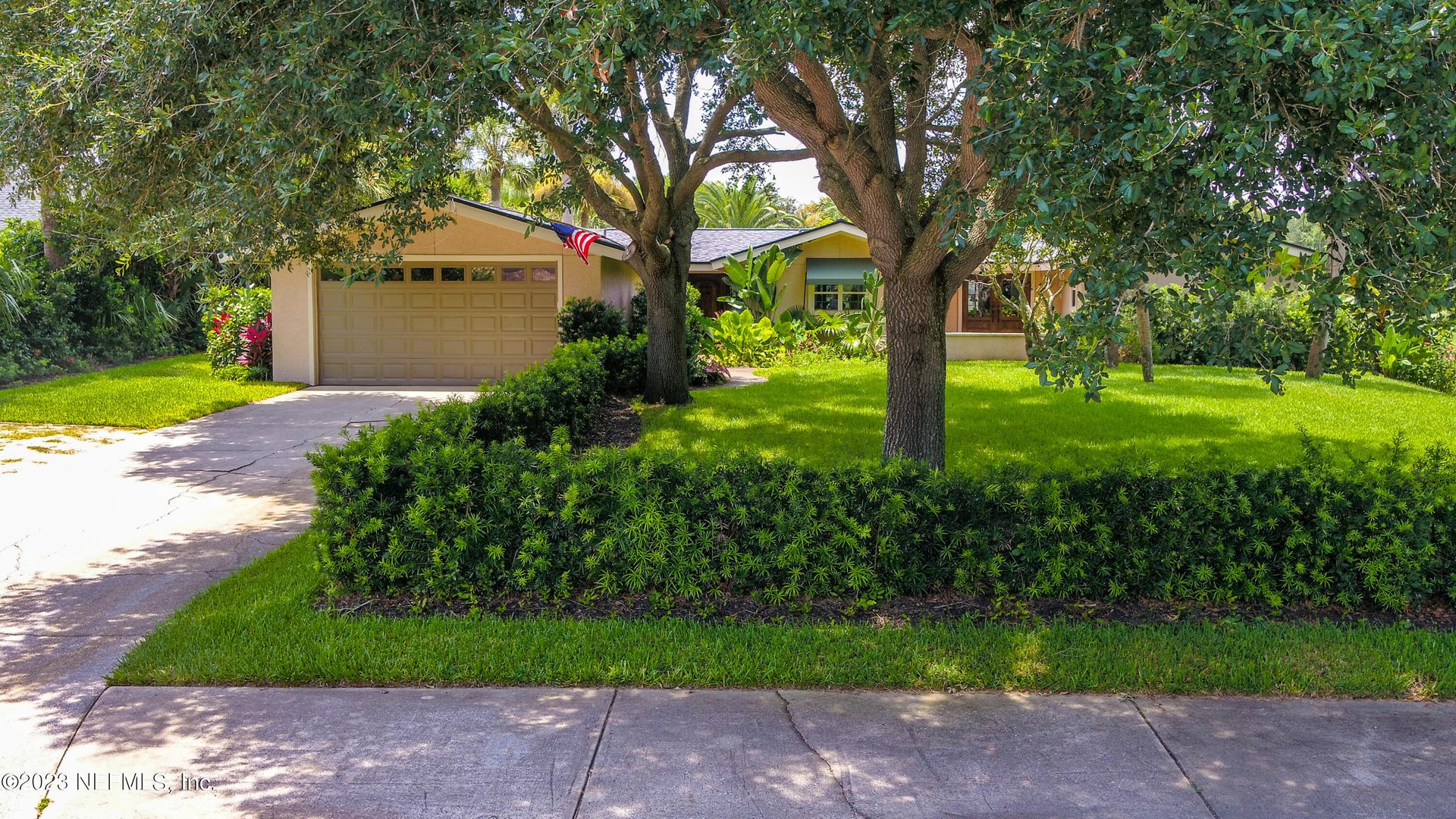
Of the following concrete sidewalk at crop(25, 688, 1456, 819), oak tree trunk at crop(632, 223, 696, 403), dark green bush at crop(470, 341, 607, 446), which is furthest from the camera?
oak tree trunk at crop(632, 223, 696, 403)

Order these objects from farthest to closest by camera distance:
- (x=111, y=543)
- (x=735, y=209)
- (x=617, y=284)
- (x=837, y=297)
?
(x=735, y=209), (x=837, y=297), (x=617, y=284), (x=111, y=543)

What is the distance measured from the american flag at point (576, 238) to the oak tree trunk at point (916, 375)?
29.9 ft

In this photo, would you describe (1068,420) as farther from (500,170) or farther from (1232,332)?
(500,170)

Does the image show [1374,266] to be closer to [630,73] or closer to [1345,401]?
[630,73]

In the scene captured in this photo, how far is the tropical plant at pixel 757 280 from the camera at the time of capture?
75.9 ft

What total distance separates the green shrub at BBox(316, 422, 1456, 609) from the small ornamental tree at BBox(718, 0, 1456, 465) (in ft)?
5.30

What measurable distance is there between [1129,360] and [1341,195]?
21.1m

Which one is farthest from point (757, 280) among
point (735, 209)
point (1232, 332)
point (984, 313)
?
point (735, 209)

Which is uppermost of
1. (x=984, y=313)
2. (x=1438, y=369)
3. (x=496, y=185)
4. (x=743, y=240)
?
(x=496, y=185)

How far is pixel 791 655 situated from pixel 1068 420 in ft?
30.6

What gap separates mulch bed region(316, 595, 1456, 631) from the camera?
5906mm

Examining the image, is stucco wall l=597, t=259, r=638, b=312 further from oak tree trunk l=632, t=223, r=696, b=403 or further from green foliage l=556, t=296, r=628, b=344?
oak tree trunk l=632, t=223, r=696, b=403

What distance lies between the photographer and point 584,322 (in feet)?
60.1

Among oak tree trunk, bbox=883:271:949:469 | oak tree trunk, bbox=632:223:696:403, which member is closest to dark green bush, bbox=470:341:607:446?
oak tree trunk, bbox=632:223:696:403
